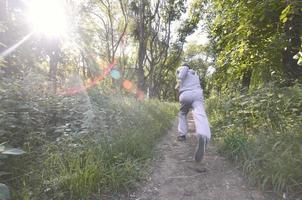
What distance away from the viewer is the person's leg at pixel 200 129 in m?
4.52

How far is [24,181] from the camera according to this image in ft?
10.6

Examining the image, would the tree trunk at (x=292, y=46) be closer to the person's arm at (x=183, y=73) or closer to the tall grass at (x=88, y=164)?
the person's arm at (x=183, y=73)

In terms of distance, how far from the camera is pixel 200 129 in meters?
4.60

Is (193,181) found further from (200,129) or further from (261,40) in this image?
(261,40)

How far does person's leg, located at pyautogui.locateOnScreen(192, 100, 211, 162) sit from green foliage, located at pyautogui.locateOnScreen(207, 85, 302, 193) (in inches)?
26.1

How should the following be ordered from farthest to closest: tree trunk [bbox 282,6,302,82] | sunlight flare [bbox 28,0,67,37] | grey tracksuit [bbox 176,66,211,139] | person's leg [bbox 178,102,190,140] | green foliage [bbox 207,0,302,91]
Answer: sunlight flare [bbox 28,0,67,37] < tree trunk [bbox 282,6,302,82] < green foliage [bbox 207,0,302,91] < person's leg [bbox 178,102,190,140] < grey tracksuit [bbox 176,66,211,139]

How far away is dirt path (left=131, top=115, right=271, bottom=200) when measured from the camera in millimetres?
3646

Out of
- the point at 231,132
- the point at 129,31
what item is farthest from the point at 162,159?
the point at 129,31

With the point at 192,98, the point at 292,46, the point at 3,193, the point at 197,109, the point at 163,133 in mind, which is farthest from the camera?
the point at 163,133

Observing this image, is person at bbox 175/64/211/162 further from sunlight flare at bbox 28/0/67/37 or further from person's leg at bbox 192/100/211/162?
sunlight flare at bbox 28/0/67/37

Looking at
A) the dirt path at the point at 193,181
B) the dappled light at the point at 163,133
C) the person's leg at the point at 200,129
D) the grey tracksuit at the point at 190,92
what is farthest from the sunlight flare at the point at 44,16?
the dirt path at the point at 193,181

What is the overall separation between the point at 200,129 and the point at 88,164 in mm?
1954

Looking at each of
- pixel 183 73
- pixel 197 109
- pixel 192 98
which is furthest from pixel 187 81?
pixel 197 109

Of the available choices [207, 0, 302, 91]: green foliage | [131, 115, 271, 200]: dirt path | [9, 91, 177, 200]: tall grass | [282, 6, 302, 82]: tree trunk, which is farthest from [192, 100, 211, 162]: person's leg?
[282, 6, 302, 82]: tree trunk
